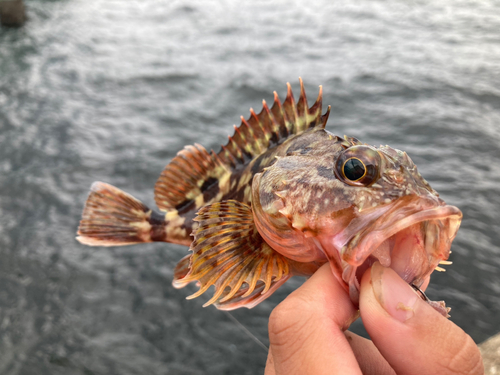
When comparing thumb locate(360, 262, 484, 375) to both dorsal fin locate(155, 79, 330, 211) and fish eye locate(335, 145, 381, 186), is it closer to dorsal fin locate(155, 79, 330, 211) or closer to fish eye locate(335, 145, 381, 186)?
fish eye locate(335, 145, 381, 186)

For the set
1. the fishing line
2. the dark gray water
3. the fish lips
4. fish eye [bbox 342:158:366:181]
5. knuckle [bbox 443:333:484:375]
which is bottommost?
the fishing line

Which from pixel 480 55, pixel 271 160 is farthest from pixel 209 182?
pixel 480 55

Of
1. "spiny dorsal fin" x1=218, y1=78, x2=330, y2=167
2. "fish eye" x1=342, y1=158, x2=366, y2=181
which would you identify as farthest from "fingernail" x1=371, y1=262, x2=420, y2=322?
"spiny dorsal fin" x1=218, y1=78, x2=330, y2=167

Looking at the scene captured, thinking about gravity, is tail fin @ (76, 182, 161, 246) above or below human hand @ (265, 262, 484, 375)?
below

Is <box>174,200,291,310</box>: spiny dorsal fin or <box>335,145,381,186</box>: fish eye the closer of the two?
<box>335,145,381,186</box>: fish eye

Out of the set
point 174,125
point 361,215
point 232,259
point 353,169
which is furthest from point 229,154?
point 174,125

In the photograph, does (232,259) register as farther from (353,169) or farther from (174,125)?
(174,125)

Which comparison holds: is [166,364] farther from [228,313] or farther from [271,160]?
[271,160]

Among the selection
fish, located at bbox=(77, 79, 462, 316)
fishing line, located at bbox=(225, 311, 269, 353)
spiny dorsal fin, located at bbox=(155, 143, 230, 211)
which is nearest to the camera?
fish, located at bbox=(77, 79, 462, 316)
